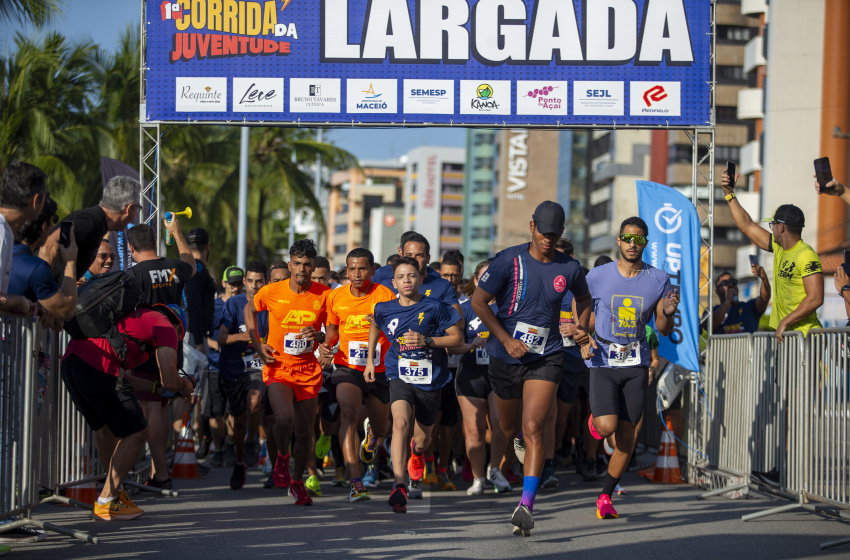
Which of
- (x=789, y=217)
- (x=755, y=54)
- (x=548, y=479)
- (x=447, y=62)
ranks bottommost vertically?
(x=548, y=479)

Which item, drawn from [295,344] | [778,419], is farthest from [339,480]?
[778,419]

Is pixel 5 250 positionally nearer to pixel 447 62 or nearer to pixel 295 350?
pixel 295 350

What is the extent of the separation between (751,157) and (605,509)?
50.1 meters

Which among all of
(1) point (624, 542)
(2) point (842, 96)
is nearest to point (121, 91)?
(1) point (624, 542)

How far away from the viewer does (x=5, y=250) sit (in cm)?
548

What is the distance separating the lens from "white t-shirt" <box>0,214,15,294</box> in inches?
215

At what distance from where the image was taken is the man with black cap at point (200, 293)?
10.8 metres

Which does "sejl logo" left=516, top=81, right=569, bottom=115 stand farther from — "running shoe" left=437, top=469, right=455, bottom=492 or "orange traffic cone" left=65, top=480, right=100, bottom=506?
"orange traffic cone" left=65, top=480, right=100, bottom=506

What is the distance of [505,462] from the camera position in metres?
10.3

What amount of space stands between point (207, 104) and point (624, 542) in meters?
7.17

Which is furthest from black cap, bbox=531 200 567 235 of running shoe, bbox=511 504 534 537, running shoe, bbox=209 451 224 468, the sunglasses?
running shoe, bbox=209 451 224 468

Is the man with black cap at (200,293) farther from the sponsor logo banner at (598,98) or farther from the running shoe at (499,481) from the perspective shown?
the sponsor logo banner at (598,98)

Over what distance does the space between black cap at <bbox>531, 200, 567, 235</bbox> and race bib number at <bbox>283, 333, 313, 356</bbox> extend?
2600 mm

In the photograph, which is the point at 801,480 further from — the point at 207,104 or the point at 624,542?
the point at 207,104
